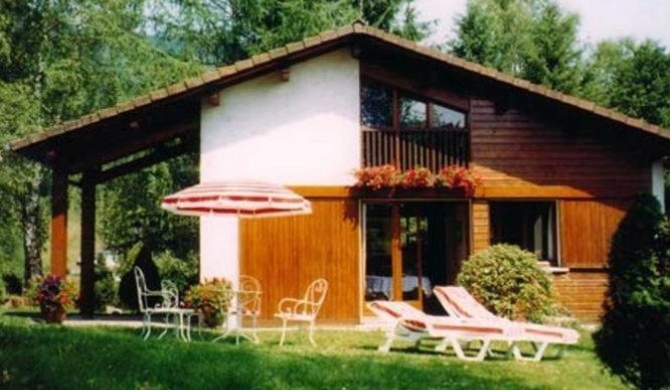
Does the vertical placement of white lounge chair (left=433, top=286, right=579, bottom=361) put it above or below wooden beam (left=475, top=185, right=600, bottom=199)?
below

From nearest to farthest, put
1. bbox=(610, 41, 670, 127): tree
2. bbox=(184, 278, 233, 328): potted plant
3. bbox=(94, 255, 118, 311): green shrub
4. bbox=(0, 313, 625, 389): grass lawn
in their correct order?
bbox=(0, 313, 625, 389): grass lawn → bbox=(184, 278, 233, 328): potted plant → bbox=(94, 255, 118, 311): green shrub → bbox=(610, 41, 670, 127): tree

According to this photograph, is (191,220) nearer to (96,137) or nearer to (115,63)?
(115,63)

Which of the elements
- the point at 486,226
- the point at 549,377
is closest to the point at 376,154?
the point at 486,226

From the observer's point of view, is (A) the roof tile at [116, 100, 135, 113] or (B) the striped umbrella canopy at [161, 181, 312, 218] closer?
(B) the striped umbrella canopy at [161, 181, 312, 218]

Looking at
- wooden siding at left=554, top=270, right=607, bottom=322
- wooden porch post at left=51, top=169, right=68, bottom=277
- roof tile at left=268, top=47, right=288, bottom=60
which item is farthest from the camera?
wooden siding at left=554, top=270, right=607, bottom=322

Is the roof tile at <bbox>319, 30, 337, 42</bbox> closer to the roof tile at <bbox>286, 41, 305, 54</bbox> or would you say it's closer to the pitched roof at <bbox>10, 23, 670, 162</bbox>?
the pitched roof at <bbox>10, 23, 670, 162</bbox>

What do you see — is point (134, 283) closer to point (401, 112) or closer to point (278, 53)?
point (278, 53)

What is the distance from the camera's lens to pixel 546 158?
14469mm

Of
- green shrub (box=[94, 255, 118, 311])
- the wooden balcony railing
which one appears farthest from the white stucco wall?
green shrub (box=[94, 255, 118, 311])

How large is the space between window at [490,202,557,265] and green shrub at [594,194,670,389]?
25.1ft

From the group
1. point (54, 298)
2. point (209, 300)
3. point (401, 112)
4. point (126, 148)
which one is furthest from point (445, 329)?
point (126, 148)

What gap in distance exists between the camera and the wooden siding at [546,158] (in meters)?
14.4

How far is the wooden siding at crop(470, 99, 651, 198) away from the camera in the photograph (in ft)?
47.4

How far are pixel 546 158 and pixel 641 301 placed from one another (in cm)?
785
